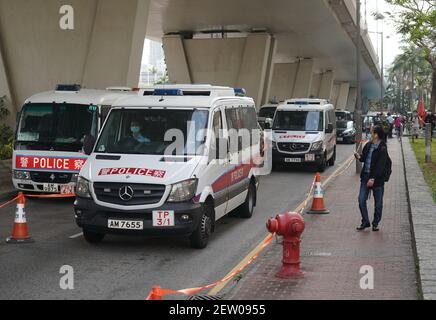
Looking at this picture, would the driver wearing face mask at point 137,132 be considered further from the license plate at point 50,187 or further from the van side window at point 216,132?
the license plate at point 50,187

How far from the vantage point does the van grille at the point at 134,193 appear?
9.38 meters

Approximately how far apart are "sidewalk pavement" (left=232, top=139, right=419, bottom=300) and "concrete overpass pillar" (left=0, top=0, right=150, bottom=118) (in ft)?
35.1

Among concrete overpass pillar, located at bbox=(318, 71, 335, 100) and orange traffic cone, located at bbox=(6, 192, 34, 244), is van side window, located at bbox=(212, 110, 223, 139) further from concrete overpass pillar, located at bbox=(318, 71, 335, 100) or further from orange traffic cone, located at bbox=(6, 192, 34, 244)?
concrete overpass pillar, located at bbox=(318, 71, 335, 100)

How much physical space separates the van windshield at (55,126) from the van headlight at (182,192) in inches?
224

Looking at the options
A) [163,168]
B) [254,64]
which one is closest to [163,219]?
[163,168]

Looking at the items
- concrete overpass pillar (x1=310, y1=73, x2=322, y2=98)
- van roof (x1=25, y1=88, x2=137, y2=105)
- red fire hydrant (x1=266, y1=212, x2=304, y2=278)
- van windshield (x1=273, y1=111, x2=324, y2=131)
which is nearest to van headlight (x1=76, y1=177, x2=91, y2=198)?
red fire hydrant (x1=266, y1=212, x2=304, y2=278)

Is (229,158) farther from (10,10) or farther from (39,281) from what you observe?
(10,10)

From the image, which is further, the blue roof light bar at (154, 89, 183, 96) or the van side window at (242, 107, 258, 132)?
the van side window at (242, 107, 258, 132)

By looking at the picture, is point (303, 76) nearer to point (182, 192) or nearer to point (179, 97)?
point (179, 97)

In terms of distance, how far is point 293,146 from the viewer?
73.0ft

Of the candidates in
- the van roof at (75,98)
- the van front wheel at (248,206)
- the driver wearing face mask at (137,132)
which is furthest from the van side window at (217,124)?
the van roof at (75,98)

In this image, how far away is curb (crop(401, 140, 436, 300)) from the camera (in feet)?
24.3

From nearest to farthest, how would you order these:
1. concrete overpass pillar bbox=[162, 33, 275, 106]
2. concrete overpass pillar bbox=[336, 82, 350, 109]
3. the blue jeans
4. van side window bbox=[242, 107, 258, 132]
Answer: the blue jeans
van side window bbox=[242, 107, 258, 132]
concrete overpass pillar bbox=[162, 33, 275, 106]
concrete overpass pillar bbox=[336, 82, 350, 109]
